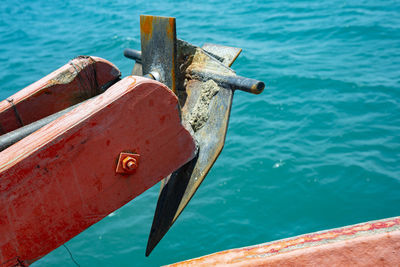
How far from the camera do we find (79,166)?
6.36 ft

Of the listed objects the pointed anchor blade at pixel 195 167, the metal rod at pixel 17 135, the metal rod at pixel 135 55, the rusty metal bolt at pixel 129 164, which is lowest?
the pointed anchor blade at pixel 195 167

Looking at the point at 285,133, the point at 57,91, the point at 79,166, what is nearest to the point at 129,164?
the point at 79,166

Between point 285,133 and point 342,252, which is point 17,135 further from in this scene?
point 285,133

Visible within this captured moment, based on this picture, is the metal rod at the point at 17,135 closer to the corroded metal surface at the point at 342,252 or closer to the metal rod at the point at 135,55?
the corroded metal surface at the point at 342,252

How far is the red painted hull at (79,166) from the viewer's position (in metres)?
1.81

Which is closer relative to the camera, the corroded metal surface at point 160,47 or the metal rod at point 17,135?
the metal rod at point 17,135

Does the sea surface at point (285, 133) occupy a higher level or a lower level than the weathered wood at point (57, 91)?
lower

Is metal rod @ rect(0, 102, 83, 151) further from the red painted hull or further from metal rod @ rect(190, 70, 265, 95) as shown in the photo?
metal rod @ rect(190, 70, 265, 95)

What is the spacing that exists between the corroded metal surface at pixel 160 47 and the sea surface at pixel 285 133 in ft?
9.35

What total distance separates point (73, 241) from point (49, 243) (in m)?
3.67

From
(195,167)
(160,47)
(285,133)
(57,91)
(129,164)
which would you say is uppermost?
(160,47)

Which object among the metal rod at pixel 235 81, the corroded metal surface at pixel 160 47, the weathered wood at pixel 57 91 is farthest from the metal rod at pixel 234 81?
the weathered wood at pixel 57 91

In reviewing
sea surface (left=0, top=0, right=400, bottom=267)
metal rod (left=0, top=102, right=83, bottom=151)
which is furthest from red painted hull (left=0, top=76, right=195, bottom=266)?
sea surface (left=0, top=0, right=400, bottom=267)

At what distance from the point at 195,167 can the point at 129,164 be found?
61cm
